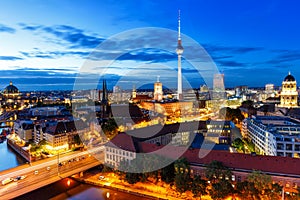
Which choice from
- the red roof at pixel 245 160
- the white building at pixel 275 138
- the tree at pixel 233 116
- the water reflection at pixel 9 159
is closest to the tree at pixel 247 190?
the red roof at pixel 245 160

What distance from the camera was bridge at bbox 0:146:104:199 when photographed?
9.86 m

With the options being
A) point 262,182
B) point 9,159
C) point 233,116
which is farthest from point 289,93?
point 9,159

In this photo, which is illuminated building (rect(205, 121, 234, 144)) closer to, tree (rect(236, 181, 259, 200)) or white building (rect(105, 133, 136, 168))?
white building (rect(105, 133, 136, 168))

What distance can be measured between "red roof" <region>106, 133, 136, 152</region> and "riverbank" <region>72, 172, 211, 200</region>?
144 centimetres

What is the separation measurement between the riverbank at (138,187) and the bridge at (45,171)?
0.66 m

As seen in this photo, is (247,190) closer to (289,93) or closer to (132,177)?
(132,177)

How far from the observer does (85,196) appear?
1058 centimetres

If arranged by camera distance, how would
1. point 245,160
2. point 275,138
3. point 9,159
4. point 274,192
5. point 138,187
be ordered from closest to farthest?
point 274,192, point 245,160, point 138,187, point 275,138, point 9,159

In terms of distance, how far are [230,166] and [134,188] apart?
13.4 feet

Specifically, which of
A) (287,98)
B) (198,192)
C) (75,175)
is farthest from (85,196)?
(287,98)

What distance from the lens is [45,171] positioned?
11781 millimetres

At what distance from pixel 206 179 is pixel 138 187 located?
291 centimetres

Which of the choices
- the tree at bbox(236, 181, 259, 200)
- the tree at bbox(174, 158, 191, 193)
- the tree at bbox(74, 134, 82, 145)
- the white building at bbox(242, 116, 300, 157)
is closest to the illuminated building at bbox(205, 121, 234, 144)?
the white building at bbox(242, 116, 300, 157)

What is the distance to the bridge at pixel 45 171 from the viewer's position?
9.86 m
